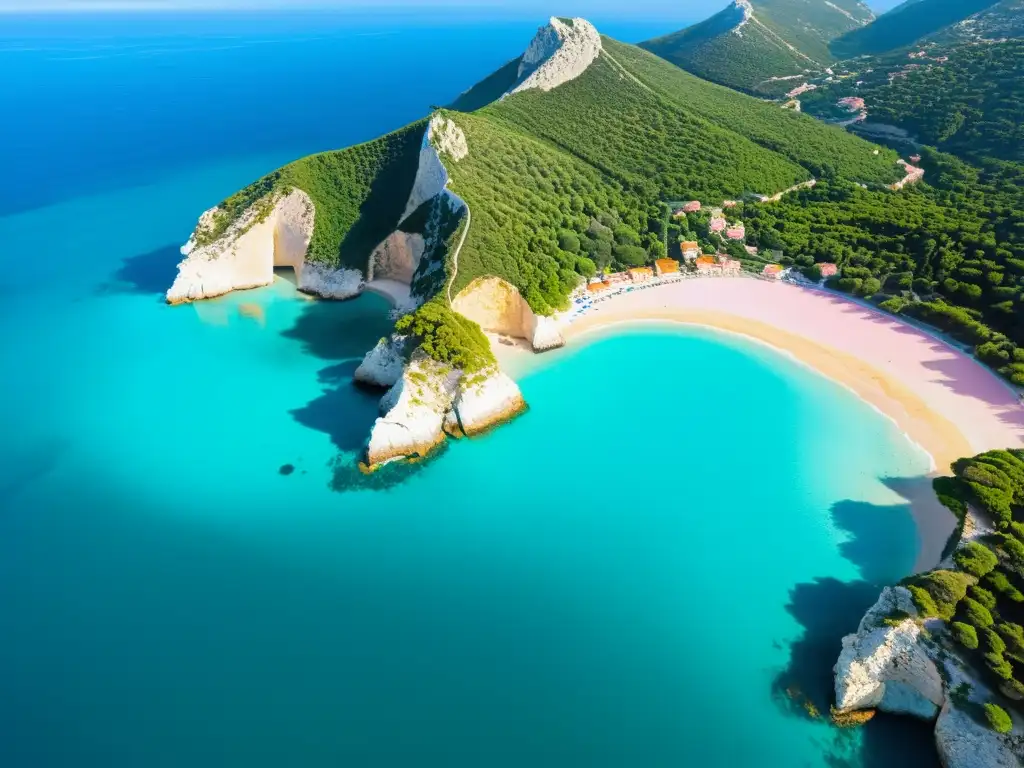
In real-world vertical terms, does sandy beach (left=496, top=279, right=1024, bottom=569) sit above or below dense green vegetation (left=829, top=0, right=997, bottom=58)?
below

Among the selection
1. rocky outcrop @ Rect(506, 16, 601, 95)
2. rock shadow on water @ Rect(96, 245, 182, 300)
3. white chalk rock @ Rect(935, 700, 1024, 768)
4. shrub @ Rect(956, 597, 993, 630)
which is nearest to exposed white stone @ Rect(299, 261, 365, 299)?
rock shadow on water @ Rect(96, 245, 182, 300)

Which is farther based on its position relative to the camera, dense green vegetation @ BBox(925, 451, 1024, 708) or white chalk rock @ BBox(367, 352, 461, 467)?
white chalk rock @ BBox(367, 352, 461, 467)

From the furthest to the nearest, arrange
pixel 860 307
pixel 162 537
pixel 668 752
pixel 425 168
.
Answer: pixel 425 168 → pixel 860 307 → pixel 162 537 → pixel 668 752

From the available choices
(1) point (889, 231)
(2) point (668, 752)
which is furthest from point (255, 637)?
(1) point (889, 231)

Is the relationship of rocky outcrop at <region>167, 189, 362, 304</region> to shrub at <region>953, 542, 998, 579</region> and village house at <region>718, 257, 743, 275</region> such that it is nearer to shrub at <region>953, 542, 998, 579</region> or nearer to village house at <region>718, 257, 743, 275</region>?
village house at <region>718, 257, 743, 275</region>

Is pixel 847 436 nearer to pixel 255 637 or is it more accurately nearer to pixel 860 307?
pixel 860 307

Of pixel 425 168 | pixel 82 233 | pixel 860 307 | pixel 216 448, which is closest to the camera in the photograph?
pixel 216 448

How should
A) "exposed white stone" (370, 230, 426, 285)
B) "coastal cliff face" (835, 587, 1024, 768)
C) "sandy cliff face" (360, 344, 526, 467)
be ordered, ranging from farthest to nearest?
"exposed white stone" (370, 230, 426, 285) < "sandy cliff face" (360, 344, 526, 467) < "coastal cliff face" (835, 587, 1024, 768)
